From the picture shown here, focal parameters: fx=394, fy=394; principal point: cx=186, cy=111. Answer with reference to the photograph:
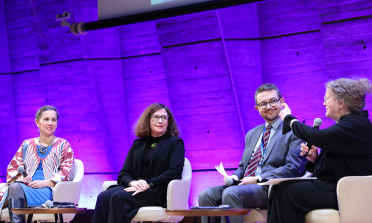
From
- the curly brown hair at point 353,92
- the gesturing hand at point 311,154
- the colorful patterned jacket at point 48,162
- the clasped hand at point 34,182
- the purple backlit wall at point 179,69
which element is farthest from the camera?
the purple backlit wall at point 179,69

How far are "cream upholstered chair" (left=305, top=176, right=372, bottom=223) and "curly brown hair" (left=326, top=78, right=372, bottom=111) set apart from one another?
1.77 ft

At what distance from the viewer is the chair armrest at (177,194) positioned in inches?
132

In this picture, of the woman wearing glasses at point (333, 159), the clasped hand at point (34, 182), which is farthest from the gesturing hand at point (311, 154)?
the clasped hand at point (34, 182)

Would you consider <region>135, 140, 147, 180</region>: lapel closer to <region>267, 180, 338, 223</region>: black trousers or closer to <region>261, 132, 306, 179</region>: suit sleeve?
<region>261, 132, 306, 179</region>: suit sleeve

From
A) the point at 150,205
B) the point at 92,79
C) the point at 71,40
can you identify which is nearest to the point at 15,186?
the point at 150,205

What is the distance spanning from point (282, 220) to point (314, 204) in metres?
0.24

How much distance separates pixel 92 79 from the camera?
536 cm

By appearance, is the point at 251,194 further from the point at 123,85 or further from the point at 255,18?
the point at 123,85

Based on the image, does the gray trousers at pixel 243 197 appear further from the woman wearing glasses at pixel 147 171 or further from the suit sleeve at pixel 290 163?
the woman wearing glasses at pixel 147 171

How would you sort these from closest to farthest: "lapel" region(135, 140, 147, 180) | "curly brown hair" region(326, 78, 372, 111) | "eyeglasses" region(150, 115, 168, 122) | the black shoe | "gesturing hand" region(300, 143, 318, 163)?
"curly brown hair" region(326, 78, 372, 111), "gesturing hand" region(300, 143, 318, 163), the black shoe, "lapel" region(135, 140, 147, 180), "eyeglasses" region(150, 115, 168, 122)

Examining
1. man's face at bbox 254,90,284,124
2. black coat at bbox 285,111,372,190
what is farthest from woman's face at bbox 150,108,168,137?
black coat at bbox 285,111,372,190

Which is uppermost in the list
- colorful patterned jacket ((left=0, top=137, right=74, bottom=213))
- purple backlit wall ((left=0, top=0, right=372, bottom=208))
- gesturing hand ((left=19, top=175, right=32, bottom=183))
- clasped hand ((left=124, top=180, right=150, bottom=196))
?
purple backlit wall ((left=0, top=0, right=372, bottom=208))

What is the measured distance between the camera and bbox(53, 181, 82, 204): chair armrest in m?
3.90

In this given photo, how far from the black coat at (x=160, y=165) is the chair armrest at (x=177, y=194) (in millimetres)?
106
